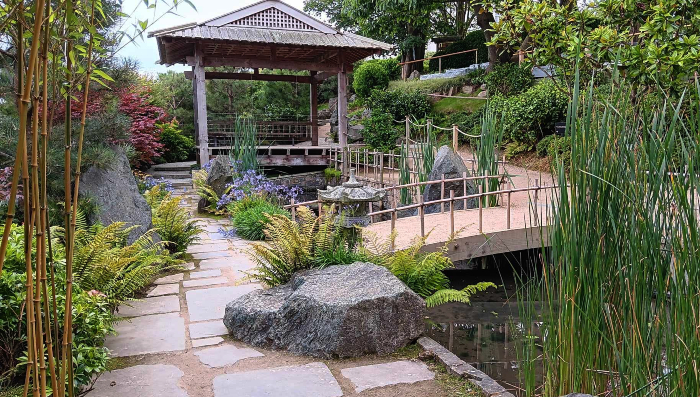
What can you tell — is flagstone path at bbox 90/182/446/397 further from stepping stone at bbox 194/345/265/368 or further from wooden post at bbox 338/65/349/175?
wooden post at bbox 338/65/349/175

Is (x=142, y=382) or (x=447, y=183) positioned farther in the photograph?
(x=447, y=183)

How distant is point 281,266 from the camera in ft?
12.1

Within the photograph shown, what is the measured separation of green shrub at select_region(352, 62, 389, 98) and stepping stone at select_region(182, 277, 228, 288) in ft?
49.6

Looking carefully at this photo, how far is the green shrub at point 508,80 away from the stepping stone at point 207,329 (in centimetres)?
1117

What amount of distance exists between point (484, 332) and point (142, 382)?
2727 millimetres

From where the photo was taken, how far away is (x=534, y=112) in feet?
37.1

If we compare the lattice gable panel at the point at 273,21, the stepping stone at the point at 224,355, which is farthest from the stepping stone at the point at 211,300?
the lattice gable panel at the point at 273,21

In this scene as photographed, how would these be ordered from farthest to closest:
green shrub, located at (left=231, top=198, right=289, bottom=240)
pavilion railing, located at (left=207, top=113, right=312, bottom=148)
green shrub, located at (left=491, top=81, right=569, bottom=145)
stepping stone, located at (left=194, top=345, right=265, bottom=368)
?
pavilion railing, located at (left=207, top=113, right=312, bottom=148) < green shrub, located at (left=491, top=81, right=569, bottom=145) < green shrub, located at (left=231, top=198, right=289, bottom=240) < stepping stone, located at (left=194, top=345, right=265, bottom=368)

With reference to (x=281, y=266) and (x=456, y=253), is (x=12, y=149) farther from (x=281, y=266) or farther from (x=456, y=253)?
(x=456, y=253)

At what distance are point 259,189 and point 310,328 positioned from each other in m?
4.35

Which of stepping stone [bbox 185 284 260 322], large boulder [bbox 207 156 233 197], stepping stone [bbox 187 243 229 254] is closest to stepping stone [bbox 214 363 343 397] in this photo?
stepping stone [bbox 185 284 260 322]

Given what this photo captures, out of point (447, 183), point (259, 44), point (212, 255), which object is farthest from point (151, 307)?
point (259, 44)

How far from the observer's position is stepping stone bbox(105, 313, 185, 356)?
2885 millimetres

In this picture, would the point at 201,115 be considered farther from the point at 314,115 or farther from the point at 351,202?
the point at 351,202
